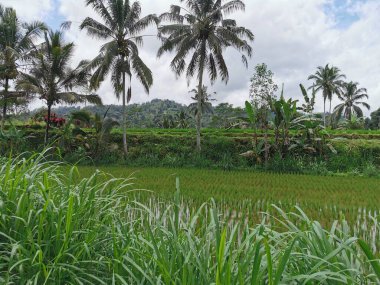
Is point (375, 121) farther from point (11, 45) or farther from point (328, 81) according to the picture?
point (11, 45)

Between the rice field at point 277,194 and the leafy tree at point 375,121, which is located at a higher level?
the leafy tree at point 375,121

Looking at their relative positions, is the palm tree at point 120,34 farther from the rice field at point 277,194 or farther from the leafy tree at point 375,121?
the leafy tree at point 375,121

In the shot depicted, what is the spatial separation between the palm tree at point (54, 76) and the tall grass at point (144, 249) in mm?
15510

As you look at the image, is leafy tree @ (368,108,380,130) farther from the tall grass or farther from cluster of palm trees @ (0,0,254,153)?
the tall grass

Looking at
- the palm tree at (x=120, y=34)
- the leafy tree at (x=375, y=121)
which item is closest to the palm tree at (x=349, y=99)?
the leafy tree at (x=375, y=121)

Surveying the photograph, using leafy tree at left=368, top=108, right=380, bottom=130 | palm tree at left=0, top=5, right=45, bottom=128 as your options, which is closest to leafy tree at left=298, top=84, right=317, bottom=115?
palm tree at left=0, top=5, right=45, bottom=128

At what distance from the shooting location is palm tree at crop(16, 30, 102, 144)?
17406 millimetres

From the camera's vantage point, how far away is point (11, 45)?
18281 mm

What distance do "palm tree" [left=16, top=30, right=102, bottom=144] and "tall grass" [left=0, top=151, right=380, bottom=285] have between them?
15.5 m

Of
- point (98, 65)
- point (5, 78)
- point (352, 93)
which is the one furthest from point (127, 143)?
point (352, 93)

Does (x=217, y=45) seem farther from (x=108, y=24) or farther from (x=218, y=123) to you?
(x=218, y=123)

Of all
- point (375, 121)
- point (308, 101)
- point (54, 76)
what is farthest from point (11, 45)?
point (375, 121)

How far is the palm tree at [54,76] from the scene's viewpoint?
17.4 meters

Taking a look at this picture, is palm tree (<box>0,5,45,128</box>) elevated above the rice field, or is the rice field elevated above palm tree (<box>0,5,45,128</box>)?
palm tree (<box>0,5,45,128</box>)
